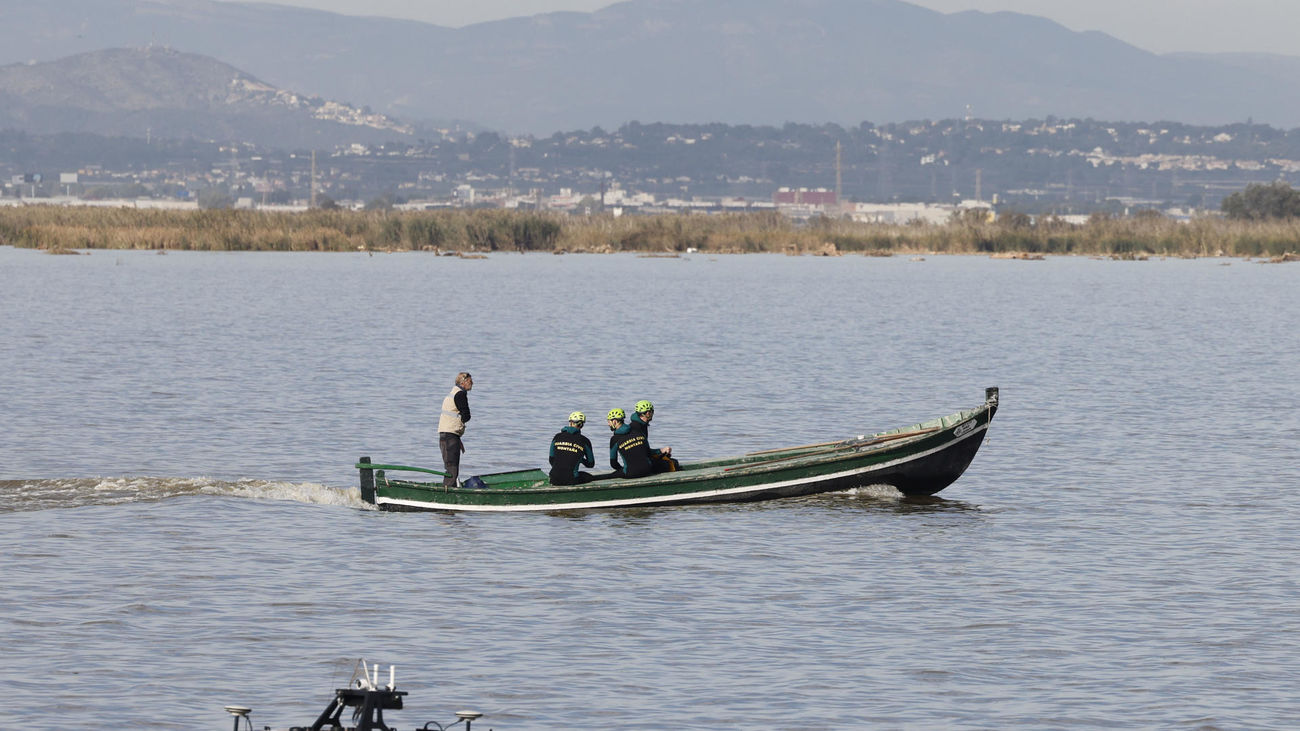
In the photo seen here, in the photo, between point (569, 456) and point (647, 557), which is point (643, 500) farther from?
point (647, 557)

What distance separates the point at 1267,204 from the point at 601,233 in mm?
63229

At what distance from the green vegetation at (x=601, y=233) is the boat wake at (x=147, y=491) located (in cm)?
9461

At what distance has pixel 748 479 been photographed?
25.9 meters

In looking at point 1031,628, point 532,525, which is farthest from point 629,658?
point 532,525

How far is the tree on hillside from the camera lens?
160 meters

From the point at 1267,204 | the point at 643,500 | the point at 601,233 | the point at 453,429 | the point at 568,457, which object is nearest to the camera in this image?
the point at 568,457

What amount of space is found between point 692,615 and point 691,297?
7608 centimetres

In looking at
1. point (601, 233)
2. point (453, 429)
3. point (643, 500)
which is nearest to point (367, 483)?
point (453, 429)

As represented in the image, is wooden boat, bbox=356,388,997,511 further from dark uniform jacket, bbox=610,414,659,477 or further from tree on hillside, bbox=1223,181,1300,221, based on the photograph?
tree on hillside, bbox=1223,181,1300,221

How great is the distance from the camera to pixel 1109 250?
5531 inches

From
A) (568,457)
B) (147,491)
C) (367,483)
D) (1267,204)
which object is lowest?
(147,491)

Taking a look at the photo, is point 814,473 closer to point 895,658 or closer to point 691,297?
point 895,658

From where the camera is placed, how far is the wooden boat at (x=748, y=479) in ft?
83.5

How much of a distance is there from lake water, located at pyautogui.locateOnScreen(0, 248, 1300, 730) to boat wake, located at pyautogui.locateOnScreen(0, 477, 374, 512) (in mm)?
76
